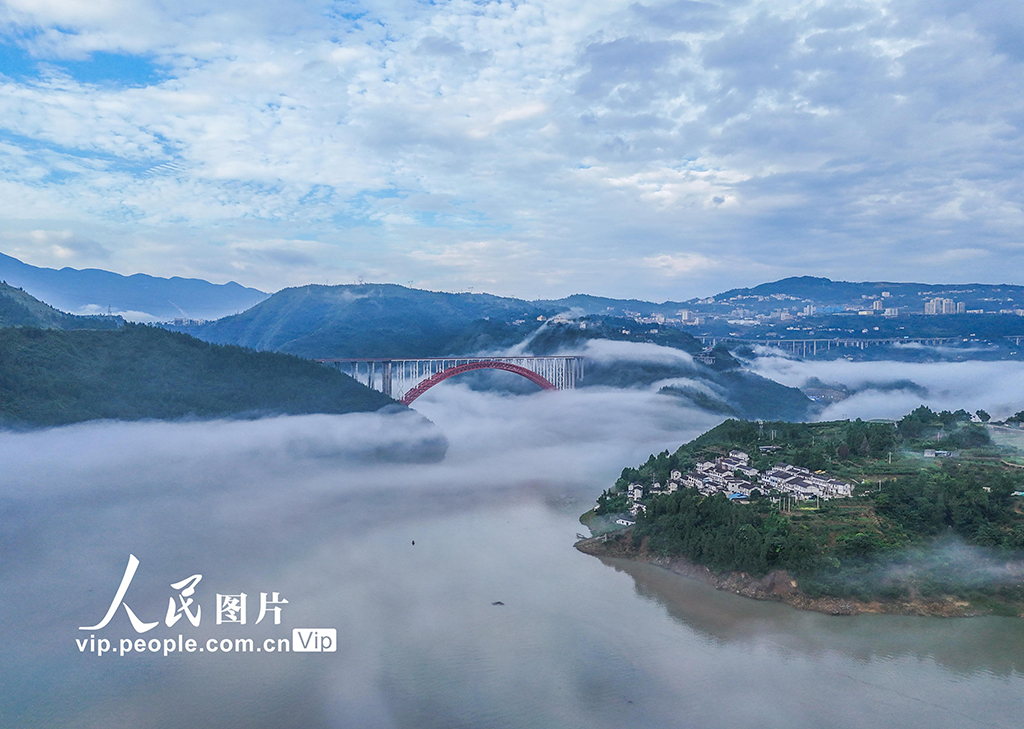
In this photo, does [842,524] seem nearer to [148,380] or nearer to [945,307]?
[148,380]

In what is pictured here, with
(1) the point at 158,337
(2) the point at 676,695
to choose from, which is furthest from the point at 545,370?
(2) the point at 676,695

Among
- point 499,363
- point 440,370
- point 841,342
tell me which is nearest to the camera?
point 440,370

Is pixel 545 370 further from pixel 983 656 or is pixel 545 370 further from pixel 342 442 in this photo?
pixel 983 656

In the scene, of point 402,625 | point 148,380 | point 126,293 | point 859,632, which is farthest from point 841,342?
point 126,293

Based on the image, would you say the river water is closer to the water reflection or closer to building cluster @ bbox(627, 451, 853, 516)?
the water reflection

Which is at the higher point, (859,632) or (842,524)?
(842,524)

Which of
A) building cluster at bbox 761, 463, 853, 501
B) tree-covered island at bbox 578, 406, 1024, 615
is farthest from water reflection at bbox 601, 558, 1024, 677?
building cluster at bbox 761, 463, 853, 501

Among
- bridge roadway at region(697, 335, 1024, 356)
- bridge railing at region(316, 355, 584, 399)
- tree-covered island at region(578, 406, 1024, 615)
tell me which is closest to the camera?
tree-covered island at region(578, 406, 1024, 615)

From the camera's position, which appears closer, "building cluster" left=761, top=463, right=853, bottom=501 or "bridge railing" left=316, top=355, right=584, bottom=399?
"building cluster" left=761, top=463, right=853, bottom=501
